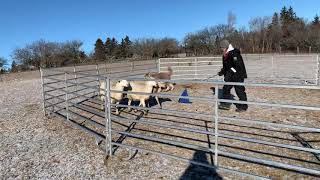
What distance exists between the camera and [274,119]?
9.20 m

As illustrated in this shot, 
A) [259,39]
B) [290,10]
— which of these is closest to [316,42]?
[259,39]

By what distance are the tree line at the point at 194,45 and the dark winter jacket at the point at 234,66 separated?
47906 millimetres

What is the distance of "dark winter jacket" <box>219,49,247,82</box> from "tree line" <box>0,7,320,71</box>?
157 feet

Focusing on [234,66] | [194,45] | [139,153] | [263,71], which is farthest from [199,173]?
[194,45]

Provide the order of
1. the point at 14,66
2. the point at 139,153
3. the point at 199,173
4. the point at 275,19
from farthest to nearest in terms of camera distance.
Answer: the point at 275,19
the point at 14,66
the point at 139,153
the point at 199,173

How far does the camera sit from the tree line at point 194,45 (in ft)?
187

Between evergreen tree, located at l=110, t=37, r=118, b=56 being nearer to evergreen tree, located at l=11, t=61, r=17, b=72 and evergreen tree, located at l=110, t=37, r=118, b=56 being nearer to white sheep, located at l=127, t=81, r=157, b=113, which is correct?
evergreen tree, located at l=11, t=61, r=17, b=72

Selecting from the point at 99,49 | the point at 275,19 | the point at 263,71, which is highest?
the point at 275,19

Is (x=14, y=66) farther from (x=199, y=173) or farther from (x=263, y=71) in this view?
(x=199, y=173)

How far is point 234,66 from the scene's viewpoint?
32.2ft

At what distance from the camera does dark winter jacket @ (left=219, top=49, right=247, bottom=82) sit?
9.73m

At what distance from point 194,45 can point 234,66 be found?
70.2 metres

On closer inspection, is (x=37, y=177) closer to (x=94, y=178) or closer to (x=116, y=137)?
(x=94, y=178)

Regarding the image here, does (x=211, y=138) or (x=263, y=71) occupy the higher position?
(x=263, y=71)
